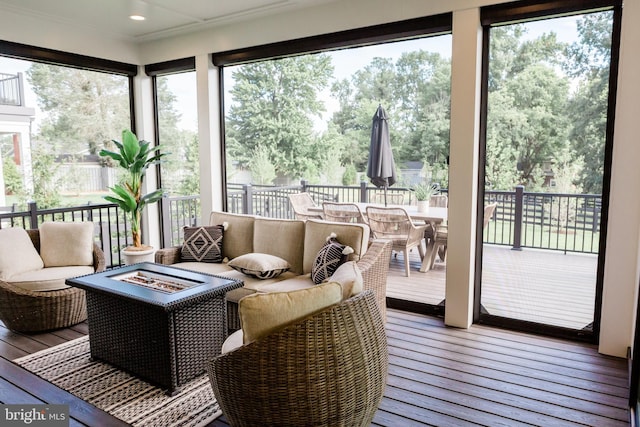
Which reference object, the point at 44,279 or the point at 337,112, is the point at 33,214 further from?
the point at 337,112

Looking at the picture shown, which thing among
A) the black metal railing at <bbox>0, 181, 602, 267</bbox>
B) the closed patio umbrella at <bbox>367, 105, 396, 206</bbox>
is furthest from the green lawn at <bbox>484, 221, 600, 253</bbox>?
the closed patio umbrella at <bbox>367, 105, 396, 206</bbox>

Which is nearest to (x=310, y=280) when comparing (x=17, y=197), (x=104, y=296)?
(x=104, y=296)

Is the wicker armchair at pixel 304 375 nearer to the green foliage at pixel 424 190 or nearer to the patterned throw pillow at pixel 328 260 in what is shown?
the patterned throw pillow at pixel 328 260

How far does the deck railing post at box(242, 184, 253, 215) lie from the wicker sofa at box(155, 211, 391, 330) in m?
0.83

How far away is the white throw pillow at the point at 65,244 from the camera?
4188mm

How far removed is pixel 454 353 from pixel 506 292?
90cm

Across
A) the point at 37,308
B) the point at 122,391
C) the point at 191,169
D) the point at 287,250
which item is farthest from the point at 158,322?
the point at 191,169

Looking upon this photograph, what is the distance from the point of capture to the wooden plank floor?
98.9 inches

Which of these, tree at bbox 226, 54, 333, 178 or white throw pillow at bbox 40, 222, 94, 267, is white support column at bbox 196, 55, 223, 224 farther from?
white throw pillow at bbox 40, 222, 94, 267

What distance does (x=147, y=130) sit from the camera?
5984 millimetres

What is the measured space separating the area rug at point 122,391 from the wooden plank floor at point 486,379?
152mm

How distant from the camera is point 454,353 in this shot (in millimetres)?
3350

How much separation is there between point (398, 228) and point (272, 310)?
306 cm

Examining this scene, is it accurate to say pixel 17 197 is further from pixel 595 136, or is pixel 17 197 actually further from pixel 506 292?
pixel 595 136
